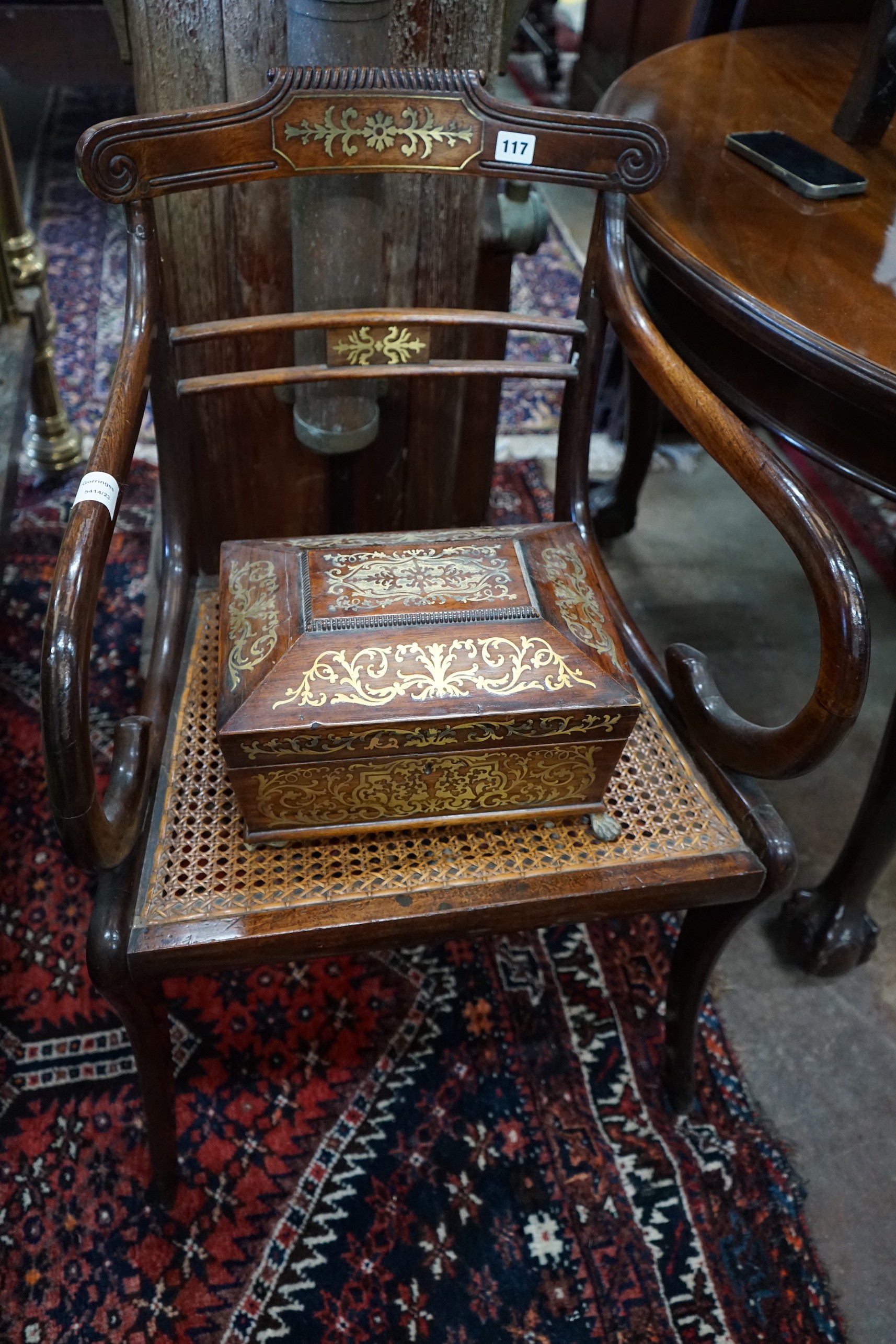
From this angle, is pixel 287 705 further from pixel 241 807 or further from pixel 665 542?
pixel 665 542

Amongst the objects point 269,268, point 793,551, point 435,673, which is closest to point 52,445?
point 269,268

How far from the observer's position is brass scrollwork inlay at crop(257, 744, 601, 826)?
92 cm

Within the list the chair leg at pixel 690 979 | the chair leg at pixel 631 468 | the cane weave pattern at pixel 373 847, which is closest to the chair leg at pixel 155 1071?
the cane weave pattern at pixel 373 847

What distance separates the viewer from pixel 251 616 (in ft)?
3.15

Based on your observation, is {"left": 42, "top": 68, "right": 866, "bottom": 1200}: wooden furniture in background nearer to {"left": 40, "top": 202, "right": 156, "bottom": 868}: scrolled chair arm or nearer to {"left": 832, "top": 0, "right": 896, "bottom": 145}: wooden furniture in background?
{"left": 40, "top": 202, "right": 156, "bottom": 868}: scrolled chair arm

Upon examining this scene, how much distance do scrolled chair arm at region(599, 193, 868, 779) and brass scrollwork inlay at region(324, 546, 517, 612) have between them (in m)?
0.23

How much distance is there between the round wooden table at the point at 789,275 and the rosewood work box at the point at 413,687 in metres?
0.32

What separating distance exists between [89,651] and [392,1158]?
0.82 metres

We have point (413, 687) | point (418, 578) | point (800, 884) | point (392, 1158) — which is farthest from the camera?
point (800, 884)

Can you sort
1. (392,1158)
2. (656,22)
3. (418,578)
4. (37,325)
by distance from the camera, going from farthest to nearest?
(656,22) < (37,325) < (392,1158) < (418,578)

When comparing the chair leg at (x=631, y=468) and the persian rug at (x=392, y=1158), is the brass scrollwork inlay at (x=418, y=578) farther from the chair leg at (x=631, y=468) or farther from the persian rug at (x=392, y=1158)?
the chair leg at (x=631, y=468)

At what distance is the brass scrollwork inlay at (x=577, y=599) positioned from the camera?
0.96 metres

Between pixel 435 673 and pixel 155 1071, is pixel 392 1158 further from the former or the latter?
pixel 435 673

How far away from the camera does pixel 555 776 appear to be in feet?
3.18
